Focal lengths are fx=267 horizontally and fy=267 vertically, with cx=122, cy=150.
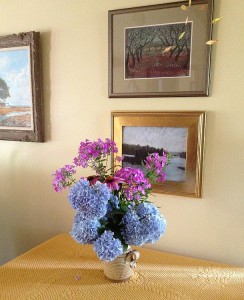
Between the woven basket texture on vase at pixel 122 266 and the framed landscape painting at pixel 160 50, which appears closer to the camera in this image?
the woven basket texture on vase at pixel 122 266

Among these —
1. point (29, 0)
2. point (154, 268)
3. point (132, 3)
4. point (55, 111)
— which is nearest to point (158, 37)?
point (132, 3)

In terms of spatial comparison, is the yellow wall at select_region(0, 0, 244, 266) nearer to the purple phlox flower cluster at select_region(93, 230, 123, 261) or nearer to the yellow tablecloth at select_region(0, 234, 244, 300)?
the yellow tablecloth at select_region(0, 234, 244, 300)

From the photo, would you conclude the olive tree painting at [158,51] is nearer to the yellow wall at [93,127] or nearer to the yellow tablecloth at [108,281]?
the yellow wall at [93,127]

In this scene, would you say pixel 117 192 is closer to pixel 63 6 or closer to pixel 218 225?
pixel 218 225

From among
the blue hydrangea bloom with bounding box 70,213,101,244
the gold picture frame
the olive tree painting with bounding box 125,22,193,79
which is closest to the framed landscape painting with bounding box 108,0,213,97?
the olive tree painting with bounding box 125,22,193,79

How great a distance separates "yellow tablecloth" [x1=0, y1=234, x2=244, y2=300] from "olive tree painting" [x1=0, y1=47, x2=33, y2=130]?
0.78 metres

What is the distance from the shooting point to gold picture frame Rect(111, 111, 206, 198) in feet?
3.96

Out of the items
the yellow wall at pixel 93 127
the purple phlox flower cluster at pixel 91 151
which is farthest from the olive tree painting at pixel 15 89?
the purple phlox flower cluster at pixel 91 151

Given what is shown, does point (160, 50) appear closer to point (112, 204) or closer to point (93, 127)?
point (93, 127)

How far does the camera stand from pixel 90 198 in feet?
2.83

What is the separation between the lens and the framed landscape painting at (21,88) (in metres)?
1.48

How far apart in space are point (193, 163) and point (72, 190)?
60cm

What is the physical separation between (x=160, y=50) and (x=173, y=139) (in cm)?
41

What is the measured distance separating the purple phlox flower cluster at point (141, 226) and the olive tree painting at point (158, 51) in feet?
2.10
